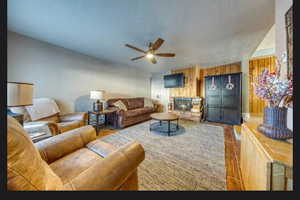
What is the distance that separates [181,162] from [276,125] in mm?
1296

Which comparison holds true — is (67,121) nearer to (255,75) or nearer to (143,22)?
(143,22)

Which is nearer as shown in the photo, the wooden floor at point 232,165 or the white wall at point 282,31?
the white wall at point 282,31

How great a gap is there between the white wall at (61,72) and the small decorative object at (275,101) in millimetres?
4075

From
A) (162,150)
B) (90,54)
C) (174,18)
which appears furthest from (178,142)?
(90,54)

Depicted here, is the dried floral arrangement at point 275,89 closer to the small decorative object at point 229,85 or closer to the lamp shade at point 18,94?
the lamp shade at point 18,94

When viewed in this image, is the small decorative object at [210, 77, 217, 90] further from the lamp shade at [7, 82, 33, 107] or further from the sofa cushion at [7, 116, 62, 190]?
the lamp shade at [7, 82, 33, 107]

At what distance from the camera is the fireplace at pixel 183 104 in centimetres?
483

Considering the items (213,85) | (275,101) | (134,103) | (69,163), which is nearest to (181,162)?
(275,101)

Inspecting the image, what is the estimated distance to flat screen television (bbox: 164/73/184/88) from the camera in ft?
16.6

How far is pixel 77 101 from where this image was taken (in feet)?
11.0

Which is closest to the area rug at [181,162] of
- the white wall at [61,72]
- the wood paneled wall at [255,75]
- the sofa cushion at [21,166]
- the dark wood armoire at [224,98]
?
the sofa cushion at [21,166]

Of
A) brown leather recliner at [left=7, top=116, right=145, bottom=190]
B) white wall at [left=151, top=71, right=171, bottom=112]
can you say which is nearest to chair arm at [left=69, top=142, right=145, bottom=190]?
brown leather recliner at [left=7, top=116, right=145, bottom=190]

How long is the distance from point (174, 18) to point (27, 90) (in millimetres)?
2324

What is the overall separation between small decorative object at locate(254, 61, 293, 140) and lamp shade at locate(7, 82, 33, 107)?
2.39 metres
